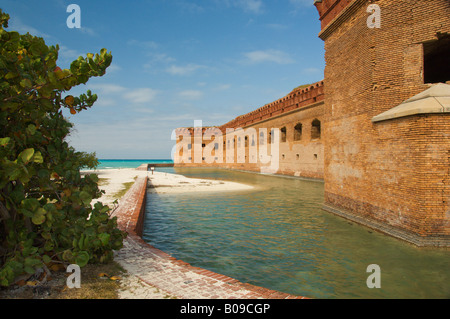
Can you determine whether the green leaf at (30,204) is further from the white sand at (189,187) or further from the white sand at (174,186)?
the white sand at (189,187)

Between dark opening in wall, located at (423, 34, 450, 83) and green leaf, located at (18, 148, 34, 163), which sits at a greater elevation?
dark opening in wall, located at (423, 34, 450, 83)

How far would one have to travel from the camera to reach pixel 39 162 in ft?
9.53

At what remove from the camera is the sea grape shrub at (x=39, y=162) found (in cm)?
309

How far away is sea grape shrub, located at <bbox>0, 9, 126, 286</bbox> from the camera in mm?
3088

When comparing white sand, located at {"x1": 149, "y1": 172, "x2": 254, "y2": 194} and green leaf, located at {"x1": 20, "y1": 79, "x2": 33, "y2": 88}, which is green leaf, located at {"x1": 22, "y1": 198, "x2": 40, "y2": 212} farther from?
white sand, located at {"x1": 149, "y1": 172, "x2": 254, "y2": 194}

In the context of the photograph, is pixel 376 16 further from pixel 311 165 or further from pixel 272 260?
pixel 311 165

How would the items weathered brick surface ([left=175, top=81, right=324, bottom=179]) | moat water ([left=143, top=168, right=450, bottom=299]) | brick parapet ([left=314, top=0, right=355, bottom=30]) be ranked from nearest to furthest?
moat water ([left=143, top=168, right=450, bottom=299]) < brick parapet ([left=314, top=0, right=355, bottom=30]) < weathered brick surface ([left=175, top=81, right=324, bottom=179])

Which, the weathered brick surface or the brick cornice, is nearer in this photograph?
the brick cornice

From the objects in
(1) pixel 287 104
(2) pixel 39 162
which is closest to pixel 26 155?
(2) pixel 39 162

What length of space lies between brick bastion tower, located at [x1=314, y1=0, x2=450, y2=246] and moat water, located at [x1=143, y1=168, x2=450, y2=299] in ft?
2.06

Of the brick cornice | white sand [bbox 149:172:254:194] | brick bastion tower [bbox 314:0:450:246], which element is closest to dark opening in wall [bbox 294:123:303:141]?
white sand [bbox 149:172:254:194]

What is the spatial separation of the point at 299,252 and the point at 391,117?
3.50 m

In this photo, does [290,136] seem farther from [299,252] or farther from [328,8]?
[299,252]

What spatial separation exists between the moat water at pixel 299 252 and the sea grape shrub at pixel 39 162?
2295 millimetres
